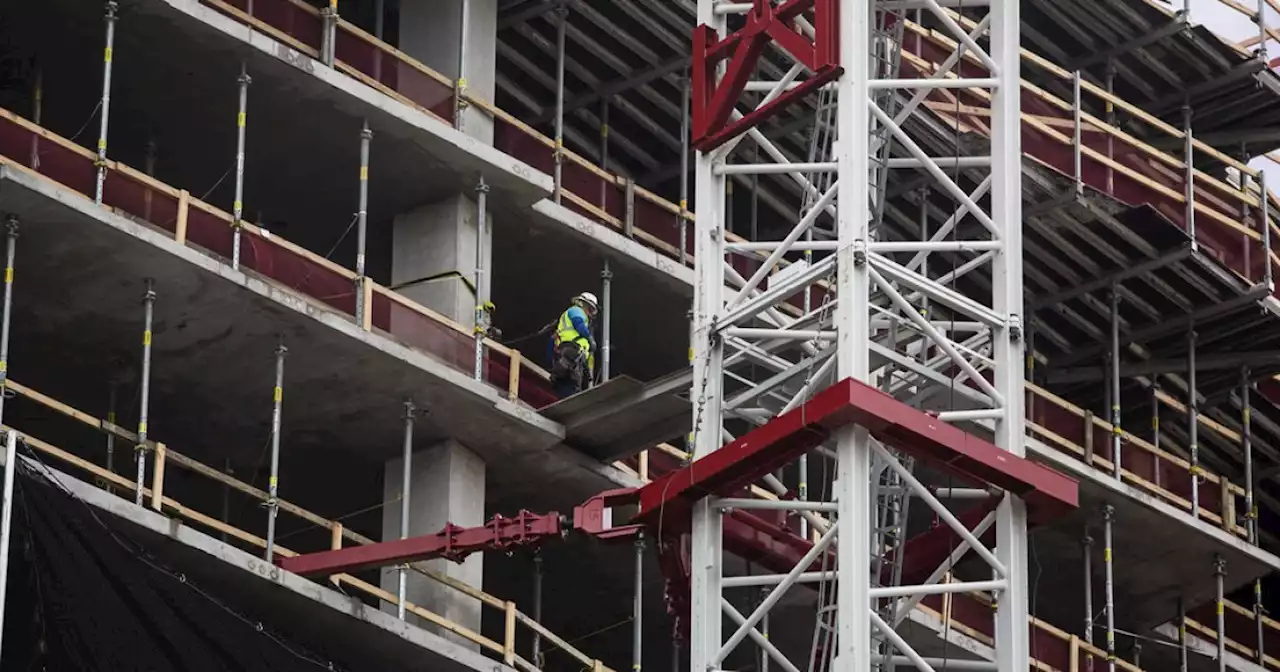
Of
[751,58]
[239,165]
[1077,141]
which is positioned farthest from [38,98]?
[1077,141]

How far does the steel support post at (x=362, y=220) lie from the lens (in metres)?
50.2

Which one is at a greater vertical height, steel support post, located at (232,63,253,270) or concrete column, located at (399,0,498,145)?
concrete column, located at (399,0,498,145)

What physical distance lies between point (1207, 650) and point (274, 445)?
20.9 metres

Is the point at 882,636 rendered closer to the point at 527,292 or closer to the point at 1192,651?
the point at 527,292

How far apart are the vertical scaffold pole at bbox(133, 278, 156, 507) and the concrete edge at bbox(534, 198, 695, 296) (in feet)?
24.5

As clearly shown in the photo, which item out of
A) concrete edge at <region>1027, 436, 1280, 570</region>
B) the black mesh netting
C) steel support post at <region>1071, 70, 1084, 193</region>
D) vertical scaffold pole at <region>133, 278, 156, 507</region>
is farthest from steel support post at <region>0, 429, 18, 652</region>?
steel support post at <region>1071, 70, 1084, 193</region>

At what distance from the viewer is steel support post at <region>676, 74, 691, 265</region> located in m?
56.4

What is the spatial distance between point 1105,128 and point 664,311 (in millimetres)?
8006

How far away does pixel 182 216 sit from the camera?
4828 centimetres

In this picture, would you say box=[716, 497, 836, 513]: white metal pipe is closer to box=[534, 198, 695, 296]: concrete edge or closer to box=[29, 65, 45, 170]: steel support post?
box=[534, 198, 695, 296]: concrete edge

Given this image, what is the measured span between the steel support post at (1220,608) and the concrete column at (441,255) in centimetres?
1392

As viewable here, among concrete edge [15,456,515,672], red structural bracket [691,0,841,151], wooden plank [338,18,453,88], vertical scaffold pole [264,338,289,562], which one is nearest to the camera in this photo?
concrete edge [15,456,515,672]

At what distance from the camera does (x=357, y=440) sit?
52531mm

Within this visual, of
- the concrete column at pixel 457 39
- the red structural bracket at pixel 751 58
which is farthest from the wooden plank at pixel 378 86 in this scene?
the red structural bracket at pixel 751 58
